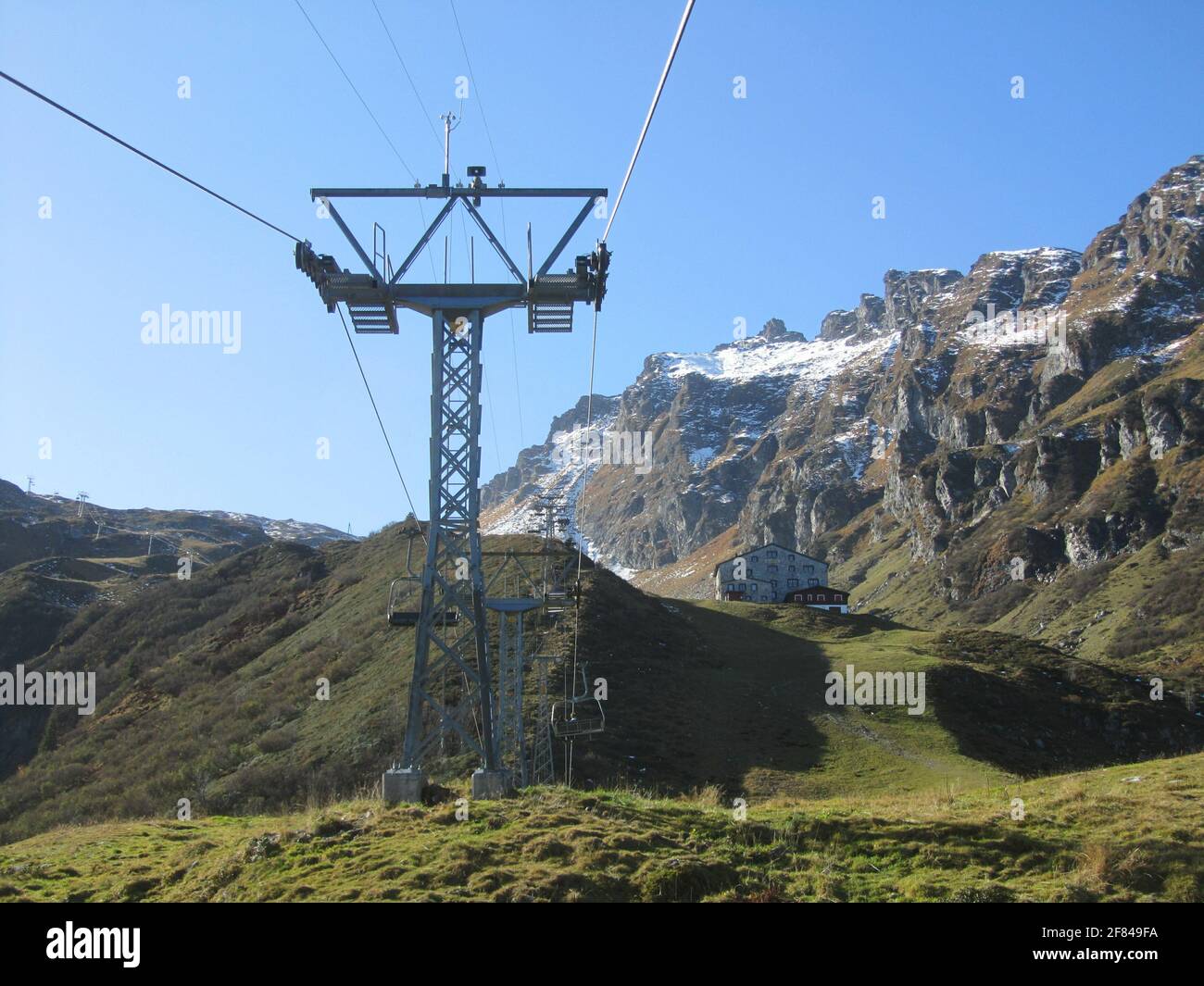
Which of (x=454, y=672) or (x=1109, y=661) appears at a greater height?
(x=454, y=672)

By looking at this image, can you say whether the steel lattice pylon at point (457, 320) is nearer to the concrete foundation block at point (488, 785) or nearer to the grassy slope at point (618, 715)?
the concrete foundation block at point (488, 785)

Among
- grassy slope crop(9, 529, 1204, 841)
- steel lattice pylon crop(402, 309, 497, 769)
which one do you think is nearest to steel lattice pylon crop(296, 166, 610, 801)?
steel lattice pylon crop(402, 309, 497, 769)

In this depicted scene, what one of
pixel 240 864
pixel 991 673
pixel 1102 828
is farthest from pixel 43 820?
pixel 991 673

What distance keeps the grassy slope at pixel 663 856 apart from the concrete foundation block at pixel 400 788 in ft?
1.46

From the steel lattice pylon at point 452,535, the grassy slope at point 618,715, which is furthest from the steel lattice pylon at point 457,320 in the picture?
the grassy slope at point 618,715

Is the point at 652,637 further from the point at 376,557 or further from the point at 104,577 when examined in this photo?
the point at 104,577

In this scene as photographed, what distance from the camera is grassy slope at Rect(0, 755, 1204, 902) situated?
500 inches

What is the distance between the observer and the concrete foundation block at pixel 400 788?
18000 mm

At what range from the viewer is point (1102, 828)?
15172 millimetres

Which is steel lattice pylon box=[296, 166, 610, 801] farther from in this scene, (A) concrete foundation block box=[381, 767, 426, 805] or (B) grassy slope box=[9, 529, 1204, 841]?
(B) grassy slope box=[9, 529, 1204, 841]

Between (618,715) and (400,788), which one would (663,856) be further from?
(618,715)

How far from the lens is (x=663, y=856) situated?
1367cm

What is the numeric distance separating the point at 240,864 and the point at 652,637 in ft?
189
